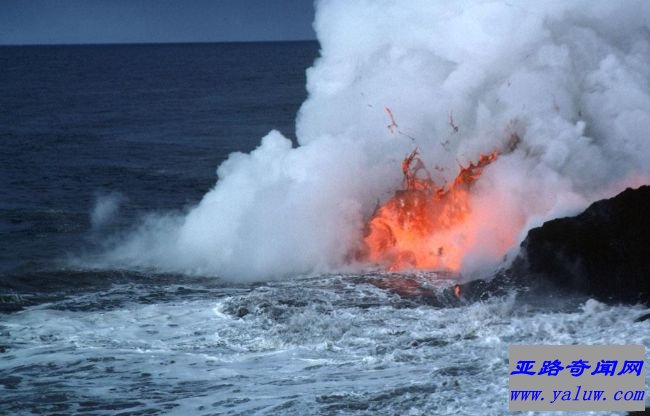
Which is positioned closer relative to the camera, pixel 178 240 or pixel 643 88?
pixel 643 88

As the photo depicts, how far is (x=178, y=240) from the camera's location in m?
27.1

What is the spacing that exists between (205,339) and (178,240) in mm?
8885

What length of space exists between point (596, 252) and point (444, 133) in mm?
8489

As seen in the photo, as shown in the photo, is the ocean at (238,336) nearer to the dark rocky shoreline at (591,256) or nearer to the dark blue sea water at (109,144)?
the dark blue sea water at (109,144)

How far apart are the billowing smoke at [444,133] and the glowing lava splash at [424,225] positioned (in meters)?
0.54

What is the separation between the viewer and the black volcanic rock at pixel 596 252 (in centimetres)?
1927

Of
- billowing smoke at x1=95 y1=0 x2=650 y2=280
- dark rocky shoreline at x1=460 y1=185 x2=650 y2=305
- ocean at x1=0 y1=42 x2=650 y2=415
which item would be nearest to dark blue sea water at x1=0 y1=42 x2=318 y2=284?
ocean at x1=0 y1=42 x2=650 y2=415

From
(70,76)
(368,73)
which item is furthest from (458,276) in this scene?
(70,76)

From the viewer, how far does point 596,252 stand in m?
19.7

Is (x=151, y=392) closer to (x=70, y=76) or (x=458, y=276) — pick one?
(x=458, y=276)

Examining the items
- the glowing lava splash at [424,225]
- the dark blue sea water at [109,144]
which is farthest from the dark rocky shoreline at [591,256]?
the dark blue sea water at [109,144]

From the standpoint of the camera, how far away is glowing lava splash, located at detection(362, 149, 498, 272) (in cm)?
2384

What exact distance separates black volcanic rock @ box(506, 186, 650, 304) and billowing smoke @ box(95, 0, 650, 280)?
1.57 m

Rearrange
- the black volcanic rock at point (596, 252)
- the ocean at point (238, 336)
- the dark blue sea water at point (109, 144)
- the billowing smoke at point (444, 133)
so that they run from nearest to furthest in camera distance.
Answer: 1. the ocean at point (238, 336)
2. the black volcanic rock at point (596, 252)
3. the billowing smoke at point (444, 133)
4. the dark blue sea water at point (109, 144)
